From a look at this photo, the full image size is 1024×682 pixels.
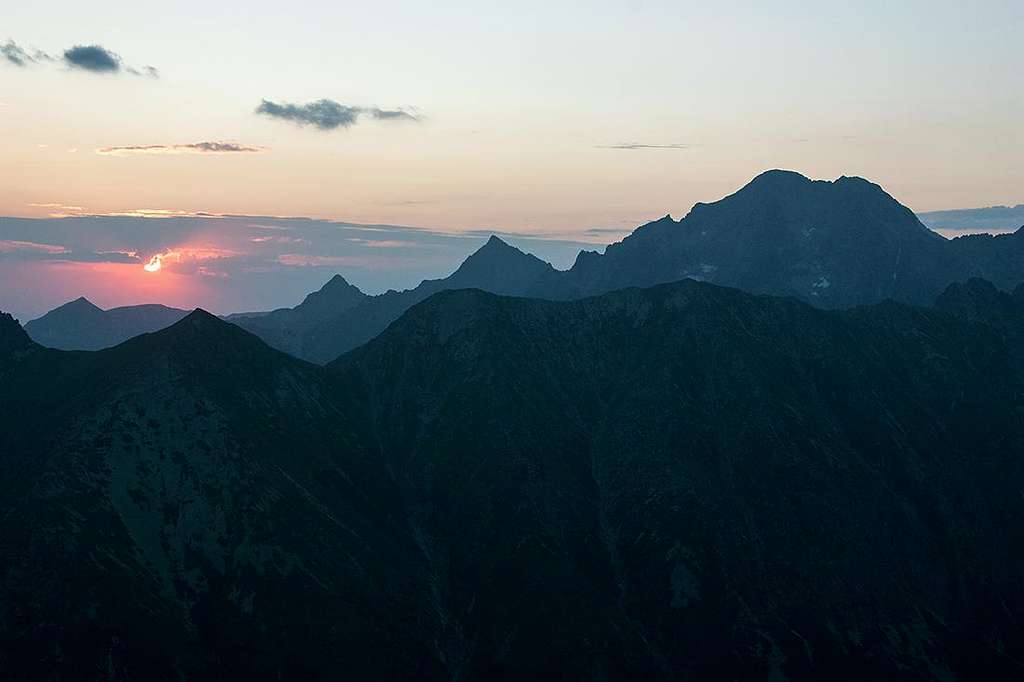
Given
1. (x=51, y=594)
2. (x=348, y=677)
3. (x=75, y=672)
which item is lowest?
(x=348, y=677)

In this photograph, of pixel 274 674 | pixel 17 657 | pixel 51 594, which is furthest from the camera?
pixel 274 674

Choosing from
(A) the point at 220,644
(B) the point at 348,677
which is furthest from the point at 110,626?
(B) the point at 348,677

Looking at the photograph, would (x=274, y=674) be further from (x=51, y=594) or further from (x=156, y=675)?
(x=51, y=594)

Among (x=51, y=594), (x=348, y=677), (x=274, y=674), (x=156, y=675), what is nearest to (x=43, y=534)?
→ (x=51, y=594)

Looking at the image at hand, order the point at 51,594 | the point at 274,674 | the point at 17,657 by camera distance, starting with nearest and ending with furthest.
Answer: the point at 17,657 < the point at 51,594 < the point at 274,674

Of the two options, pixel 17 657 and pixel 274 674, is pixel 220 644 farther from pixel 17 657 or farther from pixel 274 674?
pixel 17 657

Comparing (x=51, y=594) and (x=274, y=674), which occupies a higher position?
(x=51, y=594)

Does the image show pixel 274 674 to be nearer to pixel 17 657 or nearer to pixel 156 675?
pixel 156 675

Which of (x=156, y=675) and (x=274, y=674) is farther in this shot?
(x=274, y=674)
